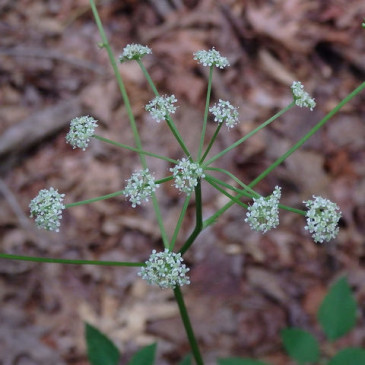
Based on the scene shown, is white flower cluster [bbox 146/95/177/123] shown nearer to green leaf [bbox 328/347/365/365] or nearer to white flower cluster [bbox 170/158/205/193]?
white flower cluster [bbox 170/158/205/193]

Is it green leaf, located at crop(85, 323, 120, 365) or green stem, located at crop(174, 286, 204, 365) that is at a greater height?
green leaf, located at crop(85, 323, 120, 365)

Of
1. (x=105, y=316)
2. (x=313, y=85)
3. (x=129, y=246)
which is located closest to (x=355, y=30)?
(x=313, y=85)

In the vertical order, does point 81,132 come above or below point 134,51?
below

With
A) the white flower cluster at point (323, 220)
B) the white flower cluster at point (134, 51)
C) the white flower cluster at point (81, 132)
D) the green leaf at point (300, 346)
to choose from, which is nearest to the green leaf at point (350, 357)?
the green leaf at point (300, 346)

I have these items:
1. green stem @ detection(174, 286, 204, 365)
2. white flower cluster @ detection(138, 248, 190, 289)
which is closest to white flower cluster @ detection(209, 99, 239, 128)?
white flower cluster @ detection(138, 248, 190, 289)

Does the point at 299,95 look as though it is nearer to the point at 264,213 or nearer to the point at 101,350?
the point at 264,213

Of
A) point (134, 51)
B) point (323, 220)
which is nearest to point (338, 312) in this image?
point (323, 220)

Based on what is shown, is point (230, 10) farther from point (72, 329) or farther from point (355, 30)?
point (72, 329)
